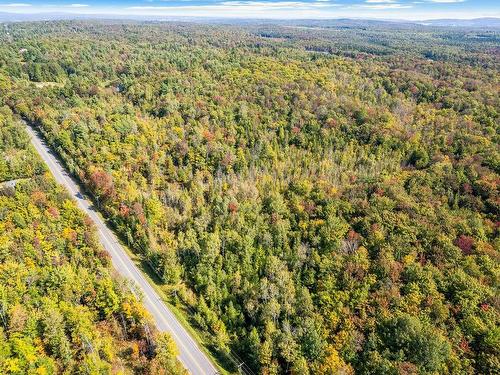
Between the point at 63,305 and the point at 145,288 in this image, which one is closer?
the point at 63,305

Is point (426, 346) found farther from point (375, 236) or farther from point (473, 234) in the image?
point (473, 234)

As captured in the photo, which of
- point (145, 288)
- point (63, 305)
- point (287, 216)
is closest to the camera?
point (63, 305)

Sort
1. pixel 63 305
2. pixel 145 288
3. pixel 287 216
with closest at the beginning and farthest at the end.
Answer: pixel 63 305 < pixel 145 288 < pixel 287 216

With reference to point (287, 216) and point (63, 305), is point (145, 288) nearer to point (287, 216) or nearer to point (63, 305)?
point (63, 305)

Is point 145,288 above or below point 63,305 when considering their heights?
below

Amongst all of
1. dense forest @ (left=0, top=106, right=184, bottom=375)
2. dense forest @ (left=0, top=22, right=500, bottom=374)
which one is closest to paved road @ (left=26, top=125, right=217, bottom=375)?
dense forest @ (left=0, top=22, right=500, bottom=374)

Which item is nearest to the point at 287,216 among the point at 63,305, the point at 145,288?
the point at 145,288

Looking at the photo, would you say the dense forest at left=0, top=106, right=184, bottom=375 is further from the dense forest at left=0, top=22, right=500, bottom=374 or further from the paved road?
the paved road
